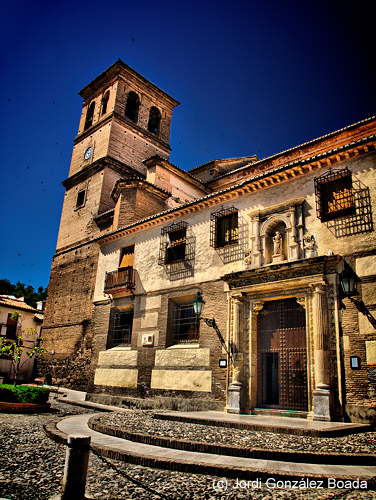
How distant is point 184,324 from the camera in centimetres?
1402

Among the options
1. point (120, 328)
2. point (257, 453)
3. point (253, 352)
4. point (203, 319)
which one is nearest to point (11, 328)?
point (120, 328)

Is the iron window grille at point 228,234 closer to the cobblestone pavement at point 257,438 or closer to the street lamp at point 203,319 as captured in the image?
the street lamp at point 203,319

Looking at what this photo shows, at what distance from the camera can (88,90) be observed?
30.0m

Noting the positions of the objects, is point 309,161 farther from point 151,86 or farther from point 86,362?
point 151,86

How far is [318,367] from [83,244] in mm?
15924

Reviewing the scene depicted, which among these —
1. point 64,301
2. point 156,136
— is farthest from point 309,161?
point 156,136

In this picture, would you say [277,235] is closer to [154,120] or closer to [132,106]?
[132,106]

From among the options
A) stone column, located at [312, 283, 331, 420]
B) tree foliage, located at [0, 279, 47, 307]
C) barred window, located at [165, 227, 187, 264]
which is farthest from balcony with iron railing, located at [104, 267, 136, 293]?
tree foliage, located at [0, 279, 47, 307]

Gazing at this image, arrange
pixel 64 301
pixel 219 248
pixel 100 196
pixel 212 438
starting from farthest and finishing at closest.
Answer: pixel 100 196, pixel 64 301, pixel 219 248, pixel 212 438

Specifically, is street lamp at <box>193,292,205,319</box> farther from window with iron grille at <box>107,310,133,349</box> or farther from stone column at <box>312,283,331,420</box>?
window with iron grille at <box>107,310,133,349</box>

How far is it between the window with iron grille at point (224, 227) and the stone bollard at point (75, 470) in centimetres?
951

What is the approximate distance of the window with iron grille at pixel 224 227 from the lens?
1305 centimetres

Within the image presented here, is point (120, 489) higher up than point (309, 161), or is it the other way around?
point (309, 161)

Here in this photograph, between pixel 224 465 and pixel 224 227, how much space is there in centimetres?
925
